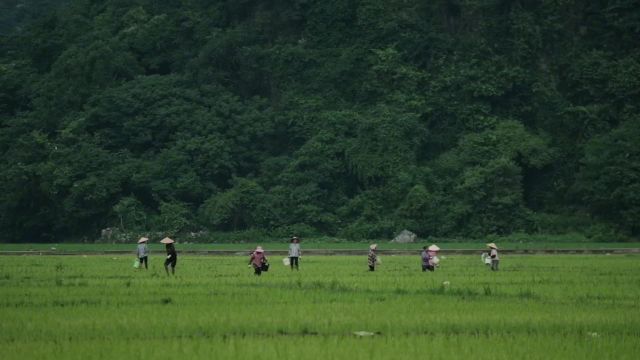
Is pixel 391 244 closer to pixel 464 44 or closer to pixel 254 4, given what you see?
pixel 464 44

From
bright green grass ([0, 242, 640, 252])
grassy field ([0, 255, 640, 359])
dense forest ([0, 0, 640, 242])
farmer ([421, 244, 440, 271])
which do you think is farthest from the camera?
dense forest ([0, 0, 640, 242])

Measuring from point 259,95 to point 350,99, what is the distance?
21.4ft

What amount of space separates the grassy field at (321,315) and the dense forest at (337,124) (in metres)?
31.8

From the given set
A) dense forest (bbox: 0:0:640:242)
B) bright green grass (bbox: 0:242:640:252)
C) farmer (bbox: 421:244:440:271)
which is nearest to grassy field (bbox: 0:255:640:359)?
farmer (bbox: 421:244:440:271)

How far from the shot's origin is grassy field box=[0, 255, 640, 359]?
15594 millimetres

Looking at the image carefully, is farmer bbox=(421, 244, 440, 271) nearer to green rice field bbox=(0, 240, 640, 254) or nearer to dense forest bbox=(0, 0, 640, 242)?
green rice field bbox=(0, 240, 640, 254)

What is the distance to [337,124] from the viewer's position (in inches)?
2682

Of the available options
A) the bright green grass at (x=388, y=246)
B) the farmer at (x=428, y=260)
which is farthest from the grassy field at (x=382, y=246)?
the farmer at (x=428, y=260)

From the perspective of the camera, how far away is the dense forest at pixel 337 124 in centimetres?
6375

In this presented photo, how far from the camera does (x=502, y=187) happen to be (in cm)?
6241

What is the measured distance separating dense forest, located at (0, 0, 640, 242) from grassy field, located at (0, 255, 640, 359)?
31770 millimetres

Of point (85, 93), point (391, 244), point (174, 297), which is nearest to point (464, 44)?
point (391, 244)

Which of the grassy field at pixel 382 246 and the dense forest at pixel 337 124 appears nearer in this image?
the grassy field at pixel 382 246

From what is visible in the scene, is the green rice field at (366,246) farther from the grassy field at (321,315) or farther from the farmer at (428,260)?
the grassy field at (321,315)
